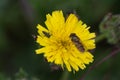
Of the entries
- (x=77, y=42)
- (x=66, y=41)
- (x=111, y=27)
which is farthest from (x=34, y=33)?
(x=77, y=42)

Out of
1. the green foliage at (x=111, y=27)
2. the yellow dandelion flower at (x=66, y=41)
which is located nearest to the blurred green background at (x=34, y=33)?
the green foliage at (x=111, y=27)

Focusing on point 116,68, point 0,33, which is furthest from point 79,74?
point 0,33

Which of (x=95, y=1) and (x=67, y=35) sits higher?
(x=95, y=1)

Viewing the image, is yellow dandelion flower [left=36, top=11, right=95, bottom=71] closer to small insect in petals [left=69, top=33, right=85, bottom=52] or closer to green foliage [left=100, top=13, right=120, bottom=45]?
small insect in petals [left=69, top=33, right=85, bottom=52]

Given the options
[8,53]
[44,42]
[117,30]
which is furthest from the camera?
[8,53]

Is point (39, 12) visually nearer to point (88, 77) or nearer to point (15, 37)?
point (15, 37)

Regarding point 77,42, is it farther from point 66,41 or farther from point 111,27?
point 111,27
